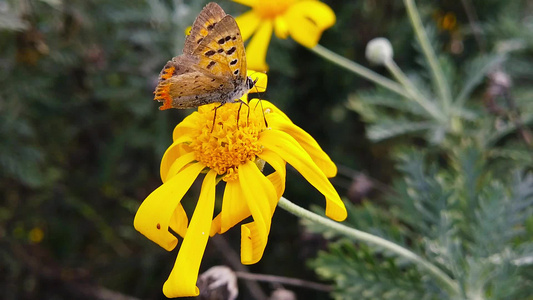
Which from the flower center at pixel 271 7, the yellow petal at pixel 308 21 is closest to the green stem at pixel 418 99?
the yellow petal at pixel 308 21

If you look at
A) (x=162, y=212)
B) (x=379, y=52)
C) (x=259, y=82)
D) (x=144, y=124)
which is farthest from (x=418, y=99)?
(x=144, y=124)

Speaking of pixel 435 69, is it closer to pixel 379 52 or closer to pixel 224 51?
pixel 379 52

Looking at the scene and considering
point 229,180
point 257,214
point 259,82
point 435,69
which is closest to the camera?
point 257,214

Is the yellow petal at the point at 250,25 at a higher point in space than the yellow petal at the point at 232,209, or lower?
higher

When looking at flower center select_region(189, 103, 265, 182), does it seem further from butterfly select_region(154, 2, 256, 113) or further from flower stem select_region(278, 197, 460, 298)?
flower stem select_region(278, 197, 460, 298)

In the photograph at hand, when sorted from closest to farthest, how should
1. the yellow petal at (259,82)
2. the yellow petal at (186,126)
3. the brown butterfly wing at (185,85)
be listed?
the brown butterfly wing at (185,85) → the yellow petal at (186,126) → the yellow petal at (259,82)

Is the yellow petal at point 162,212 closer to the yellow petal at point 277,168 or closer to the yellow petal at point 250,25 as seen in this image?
the yellow petal at point 277,168

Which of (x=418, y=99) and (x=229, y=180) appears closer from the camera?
(x=229, y=180)

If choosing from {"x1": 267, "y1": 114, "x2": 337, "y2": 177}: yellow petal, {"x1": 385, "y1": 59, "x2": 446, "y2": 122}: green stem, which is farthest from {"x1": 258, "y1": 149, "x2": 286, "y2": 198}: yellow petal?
{"x1": 385, "y1": 59, "x2": 446, "y2": 122}: green stem
